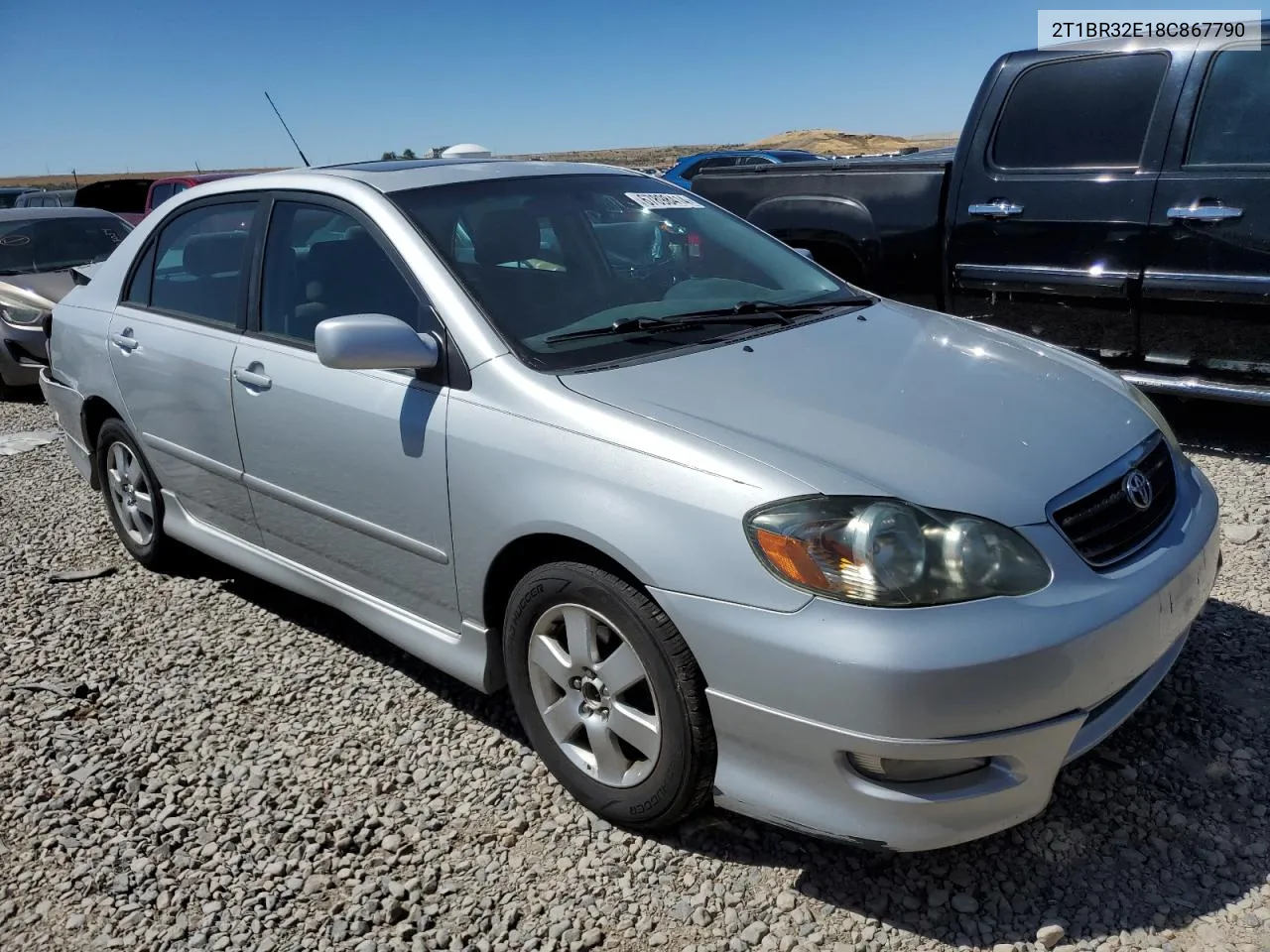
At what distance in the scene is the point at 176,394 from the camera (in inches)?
151

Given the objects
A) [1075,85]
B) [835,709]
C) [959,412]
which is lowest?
[835,709]

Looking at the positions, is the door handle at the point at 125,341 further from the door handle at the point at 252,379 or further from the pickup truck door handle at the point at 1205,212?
the pickup truck door handle at the point at 1205,212

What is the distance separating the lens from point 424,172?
3.45 m

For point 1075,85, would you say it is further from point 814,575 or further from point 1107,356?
point 814,575

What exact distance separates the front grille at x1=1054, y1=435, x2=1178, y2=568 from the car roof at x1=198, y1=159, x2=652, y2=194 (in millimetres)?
2103

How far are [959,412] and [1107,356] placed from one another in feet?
10.3

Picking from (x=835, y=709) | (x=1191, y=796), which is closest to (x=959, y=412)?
(x=835, y=709)

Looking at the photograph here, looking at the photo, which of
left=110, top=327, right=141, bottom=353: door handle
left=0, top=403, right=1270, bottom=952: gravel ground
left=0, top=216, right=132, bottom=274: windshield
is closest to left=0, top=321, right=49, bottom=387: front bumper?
left=0, top=216, right=132, bottom=274: windshield

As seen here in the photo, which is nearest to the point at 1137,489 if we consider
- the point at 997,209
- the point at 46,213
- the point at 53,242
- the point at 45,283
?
the point at 997,209

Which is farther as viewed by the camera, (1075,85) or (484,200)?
(1075,85)

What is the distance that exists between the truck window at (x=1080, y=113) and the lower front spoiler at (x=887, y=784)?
12.6 ft

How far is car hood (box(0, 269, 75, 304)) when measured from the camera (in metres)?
8.42

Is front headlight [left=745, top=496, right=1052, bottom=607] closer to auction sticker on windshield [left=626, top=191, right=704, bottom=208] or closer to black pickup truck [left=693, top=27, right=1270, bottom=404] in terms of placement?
auction sticker on windshield [left=626, top=191, right=704, bottom=208]

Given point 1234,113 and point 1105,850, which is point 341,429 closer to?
point 1105,850
